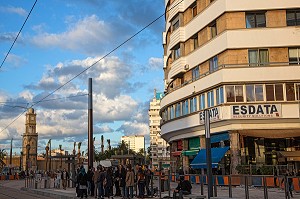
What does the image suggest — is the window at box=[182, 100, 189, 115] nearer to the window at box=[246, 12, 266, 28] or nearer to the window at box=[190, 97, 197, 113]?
the window at box=[190, 97, 197, 113]

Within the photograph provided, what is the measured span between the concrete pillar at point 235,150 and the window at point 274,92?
152 inches

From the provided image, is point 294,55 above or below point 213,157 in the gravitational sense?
above

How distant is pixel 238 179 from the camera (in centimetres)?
1927

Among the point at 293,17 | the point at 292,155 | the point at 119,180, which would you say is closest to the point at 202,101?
the point at 292,155

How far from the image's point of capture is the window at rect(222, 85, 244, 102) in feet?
111

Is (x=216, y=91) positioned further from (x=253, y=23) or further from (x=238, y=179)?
(x=238, y=179)

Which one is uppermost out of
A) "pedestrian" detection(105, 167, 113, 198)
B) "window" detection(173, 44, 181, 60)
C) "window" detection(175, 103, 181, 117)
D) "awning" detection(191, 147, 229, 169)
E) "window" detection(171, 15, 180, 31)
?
"window" detection(171, 15, 180, 31)

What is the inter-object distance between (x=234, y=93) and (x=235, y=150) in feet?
14.8

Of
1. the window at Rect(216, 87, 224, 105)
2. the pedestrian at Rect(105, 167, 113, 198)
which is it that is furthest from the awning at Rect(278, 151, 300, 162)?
the pedestrian at Rect(105, 167, 113, 198)

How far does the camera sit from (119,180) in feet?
75.3

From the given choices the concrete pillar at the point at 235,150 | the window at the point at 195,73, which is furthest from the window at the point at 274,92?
the window at the point at 195,73

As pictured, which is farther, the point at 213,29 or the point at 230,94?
the point at 213,29

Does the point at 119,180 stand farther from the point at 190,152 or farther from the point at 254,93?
the point at 190,152

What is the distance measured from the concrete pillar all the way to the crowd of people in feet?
37.8
